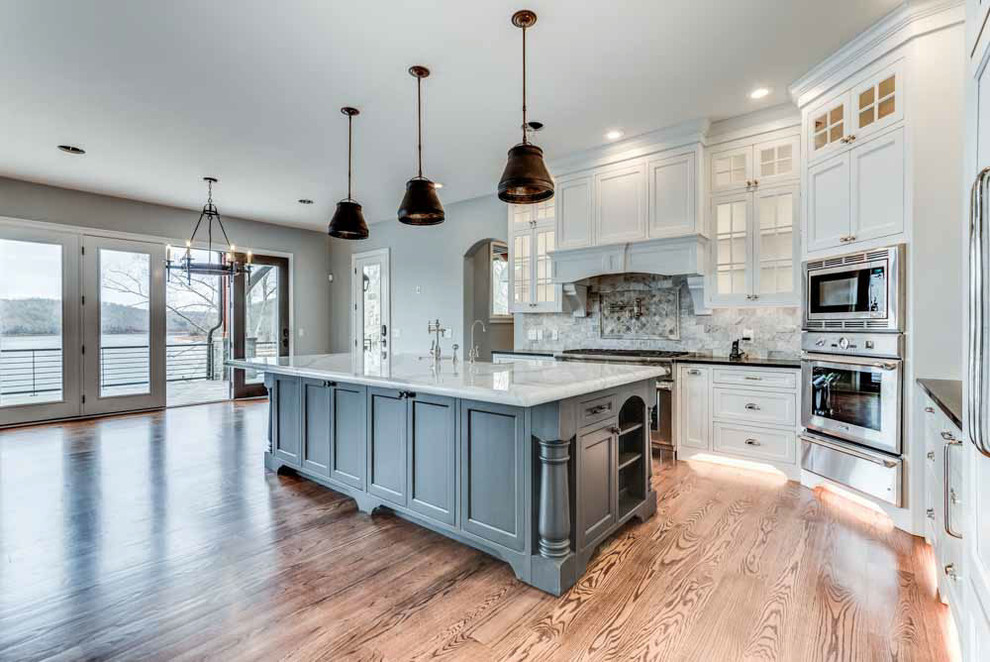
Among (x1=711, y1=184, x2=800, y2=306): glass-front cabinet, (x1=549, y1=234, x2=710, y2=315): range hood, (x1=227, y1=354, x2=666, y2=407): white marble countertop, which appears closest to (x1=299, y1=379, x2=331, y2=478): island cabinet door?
(x1=227, y1=354, x2=666, y2=407): white marble countertop

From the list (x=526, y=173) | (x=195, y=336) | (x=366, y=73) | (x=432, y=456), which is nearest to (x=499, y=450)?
(x=432, y=456)

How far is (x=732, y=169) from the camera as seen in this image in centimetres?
397

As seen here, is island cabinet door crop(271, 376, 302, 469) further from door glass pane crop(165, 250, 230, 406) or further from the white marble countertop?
A: door glass pane crop(165, 250, 230, 406)

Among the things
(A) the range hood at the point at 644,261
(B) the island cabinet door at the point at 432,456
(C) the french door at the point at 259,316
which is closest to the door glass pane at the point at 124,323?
(C) the french door at the point at 259,316

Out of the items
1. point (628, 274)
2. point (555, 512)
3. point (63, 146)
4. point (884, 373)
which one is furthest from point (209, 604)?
point (63, 146)

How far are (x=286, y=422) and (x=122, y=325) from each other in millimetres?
4131

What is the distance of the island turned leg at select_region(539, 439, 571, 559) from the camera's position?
2032 mm

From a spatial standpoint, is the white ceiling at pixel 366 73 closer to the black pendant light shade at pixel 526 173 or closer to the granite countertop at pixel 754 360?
the black pendant light shade at pixel 526 173

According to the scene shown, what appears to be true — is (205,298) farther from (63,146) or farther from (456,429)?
(456,429)

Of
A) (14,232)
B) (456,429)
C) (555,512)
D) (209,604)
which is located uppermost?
(14,232)

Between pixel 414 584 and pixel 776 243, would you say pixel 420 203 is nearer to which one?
pixel 414 584

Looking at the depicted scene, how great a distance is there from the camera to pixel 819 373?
10.4 ft

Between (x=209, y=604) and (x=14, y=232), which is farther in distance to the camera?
(x=14, y=232)

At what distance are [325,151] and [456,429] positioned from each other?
347 cm
